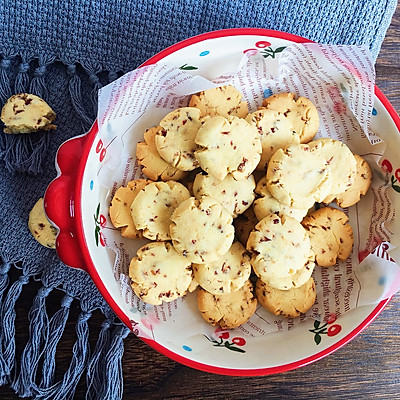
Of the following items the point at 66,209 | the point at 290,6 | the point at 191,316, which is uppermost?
the point at 290,6

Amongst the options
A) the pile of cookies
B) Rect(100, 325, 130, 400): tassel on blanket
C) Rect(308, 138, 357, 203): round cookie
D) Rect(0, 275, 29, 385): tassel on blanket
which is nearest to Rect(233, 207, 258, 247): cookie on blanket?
the pile of cookies

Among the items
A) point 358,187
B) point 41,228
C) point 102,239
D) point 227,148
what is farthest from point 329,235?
point 41,228

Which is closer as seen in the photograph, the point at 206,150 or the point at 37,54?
the point at 206,150

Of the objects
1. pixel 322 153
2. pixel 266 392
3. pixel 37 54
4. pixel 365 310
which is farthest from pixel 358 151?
pixel 37 54

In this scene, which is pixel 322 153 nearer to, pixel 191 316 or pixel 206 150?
pixel 206 150

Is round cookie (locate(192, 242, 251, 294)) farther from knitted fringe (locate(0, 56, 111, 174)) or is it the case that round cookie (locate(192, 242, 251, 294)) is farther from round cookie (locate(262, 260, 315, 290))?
knitted fringe (locate(0, 56, 111, 174))

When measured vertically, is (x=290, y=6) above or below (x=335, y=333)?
above
